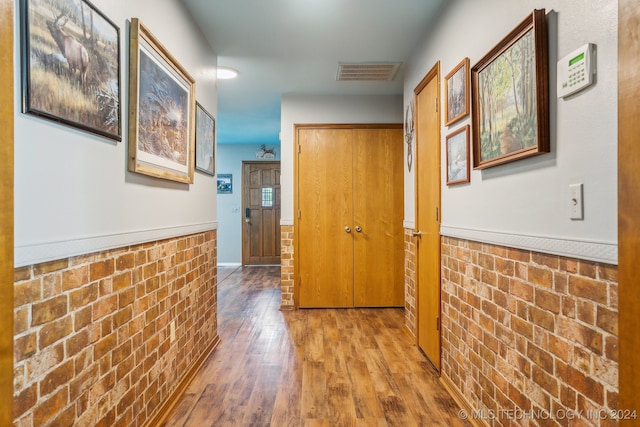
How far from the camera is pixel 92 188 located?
1.33 metres

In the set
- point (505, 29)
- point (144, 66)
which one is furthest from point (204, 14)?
point (505, 29)

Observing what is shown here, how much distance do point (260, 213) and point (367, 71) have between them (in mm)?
4227

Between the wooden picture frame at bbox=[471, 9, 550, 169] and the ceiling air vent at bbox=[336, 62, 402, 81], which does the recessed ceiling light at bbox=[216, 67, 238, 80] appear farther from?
the wooden picture frame at bbox=[471, 9, 550, 169]

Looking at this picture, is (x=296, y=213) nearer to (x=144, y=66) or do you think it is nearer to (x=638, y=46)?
(x=144, y=66)

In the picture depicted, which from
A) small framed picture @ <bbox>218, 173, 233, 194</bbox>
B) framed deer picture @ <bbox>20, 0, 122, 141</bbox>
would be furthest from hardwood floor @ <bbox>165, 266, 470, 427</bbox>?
small framed picture @ <bbox>218, 173, 233, 194</bbox>

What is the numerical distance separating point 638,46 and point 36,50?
1568 millimetres

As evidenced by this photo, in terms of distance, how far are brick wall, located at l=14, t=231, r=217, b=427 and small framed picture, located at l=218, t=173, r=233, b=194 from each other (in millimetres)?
4972

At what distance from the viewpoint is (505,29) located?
156 cm

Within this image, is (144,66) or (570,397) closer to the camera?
(570,397)

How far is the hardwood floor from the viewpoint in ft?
6.33

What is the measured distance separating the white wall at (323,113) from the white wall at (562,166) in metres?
2.18

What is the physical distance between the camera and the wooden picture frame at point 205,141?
254 cm

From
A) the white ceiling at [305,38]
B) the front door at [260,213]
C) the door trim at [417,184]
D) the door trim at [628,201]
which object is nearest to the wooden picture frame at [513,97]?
the door trim at [628,201]

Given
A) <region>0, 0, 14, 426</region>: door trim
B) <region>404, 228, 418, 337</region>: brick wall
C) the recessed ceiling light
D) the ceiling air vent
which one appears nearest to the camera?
<region>0, 0, 14, 426</region>: door trim
